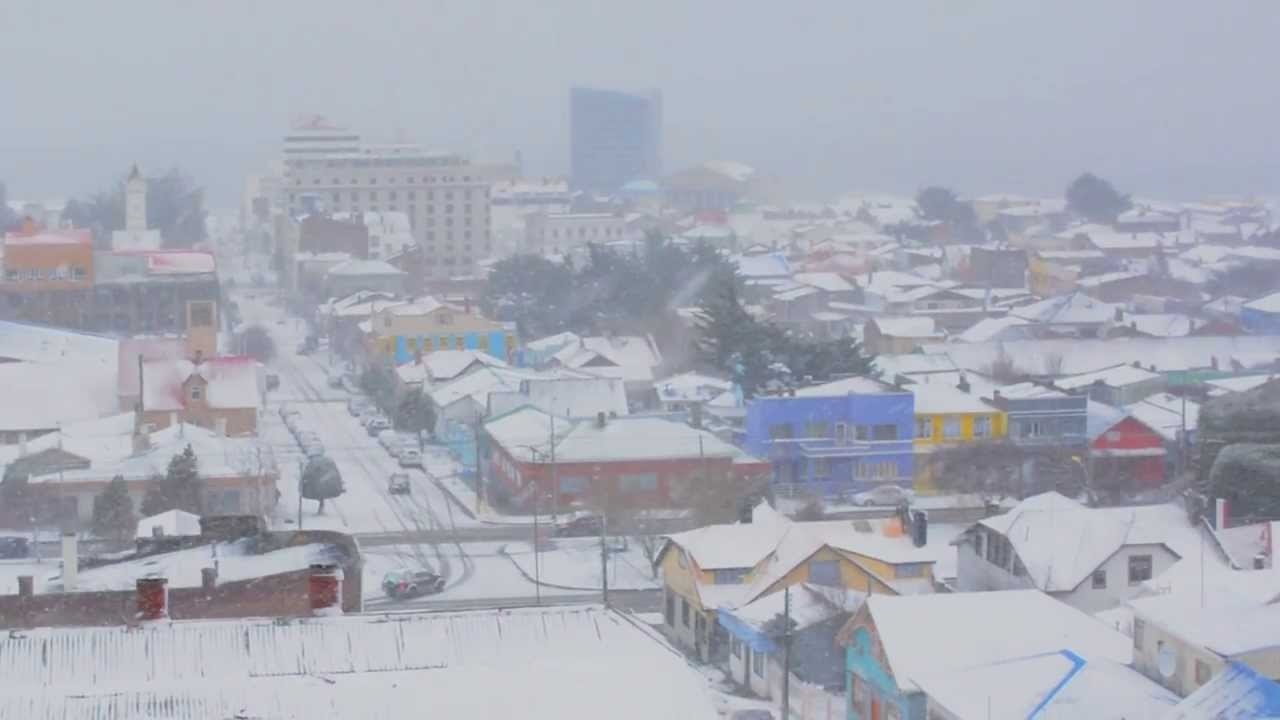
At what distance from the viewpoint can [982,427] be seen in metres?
9.96

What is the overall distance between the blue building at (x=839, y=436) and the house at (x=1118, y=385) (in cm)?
178

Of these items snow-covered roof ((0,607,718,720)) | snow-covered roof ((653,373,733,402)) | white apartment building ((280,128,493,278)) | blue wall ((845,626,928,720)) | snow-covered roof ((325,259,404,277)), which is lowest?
blue wall ((845,626,928,720))

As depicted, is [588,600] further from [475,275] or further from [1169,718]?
[475,275]

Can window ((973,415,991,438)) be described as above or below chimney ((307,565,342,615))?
below

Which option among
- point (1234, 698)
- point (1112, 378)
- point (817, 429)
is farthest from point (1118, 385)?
point (1234, 698)

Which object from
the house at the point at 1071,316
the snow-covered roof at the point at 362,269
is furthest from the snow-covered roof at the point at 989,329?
the snow-covered roof at the point at 362,269

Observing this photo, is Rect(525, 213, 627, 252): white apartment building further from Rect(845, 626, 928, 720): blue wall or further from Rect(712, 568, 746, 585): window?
Rect(845, 626, 928, 720): blue wall

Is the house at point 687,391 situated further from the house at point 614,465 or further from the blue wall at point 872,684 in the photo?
the blue wall at point 872,684

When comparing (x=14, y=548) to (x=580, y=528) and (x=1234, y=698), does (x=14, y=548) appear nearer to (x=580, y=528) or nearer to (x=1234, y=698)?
(x=580, y=528)

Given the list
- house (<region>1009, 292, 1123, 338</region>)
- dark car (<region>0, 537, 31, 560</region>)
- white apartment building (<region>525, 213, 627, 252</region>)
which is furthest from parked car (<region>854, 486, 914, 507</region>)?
white apartment building (<region>525, 213, 627, 252</region>)

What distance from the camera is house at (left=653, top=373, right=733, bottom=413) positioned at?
1129 centimetres

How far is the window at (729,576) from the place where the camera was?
6.64 metres

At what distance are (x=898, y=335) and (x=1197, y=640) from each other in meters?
9.87

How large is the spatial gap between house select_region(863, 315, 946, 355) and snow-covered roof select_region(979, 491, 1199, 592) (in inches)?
288
